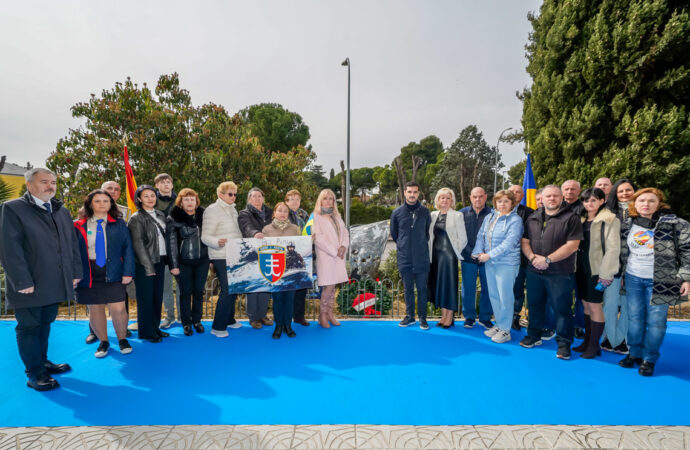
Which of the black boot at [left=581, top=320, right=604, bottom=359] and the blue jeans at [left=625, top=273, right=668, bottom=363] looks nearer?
the blue jeans at [left=625, top=273, right=668, bottom=363]

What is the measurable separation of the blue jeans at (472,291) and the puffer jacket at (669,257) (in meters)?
1.92

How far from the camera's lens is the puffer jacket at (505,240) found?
13.9 ft

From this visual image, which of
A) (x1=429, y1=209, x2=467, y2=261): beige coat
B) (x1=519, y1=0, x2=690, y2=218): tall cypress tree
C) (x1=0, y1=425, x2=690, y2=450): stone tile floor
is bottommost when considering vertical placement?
(x1=0, y1=425, x2=690, y2=450): stone tile floor

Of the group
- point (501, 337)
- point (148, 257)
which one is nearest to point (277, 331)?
point (148, 257)

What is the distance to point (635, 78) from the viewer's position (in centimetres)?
790

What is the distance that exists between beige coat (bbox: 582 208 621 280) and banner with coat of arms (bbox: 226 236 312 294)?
3.39m

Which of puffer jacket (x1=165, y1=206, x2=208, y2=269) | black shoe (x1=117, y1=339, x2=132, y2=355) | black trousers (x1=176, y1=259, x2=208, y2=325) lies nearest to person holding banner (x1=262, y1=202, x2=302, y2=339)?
puffer jacket (x1=165, y1=206, x2=208, y2=269)

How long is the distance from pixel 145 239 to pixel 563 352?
202 inches

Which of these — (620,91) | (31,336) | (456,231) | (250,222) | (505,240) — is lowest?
(31,336)

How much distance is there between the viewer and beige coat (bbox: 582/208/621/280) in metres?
3.67

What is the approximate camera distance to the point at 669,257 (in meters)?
3.37

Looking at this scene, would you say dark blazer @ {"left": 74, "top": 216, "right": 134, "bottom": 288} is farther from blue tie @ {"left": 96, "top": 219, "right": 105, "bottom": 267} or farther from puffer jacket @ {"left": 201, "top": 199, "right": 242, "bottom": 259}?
puffer jacket @ {"left": 201, "top": 199, "right": 242, "bottom": 259}

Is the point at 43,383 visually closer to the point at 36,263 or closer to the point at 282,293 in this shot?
the point at 36,263

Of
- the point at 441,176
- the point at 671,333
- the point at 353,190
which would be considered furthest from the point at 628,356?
the point at 353,190
